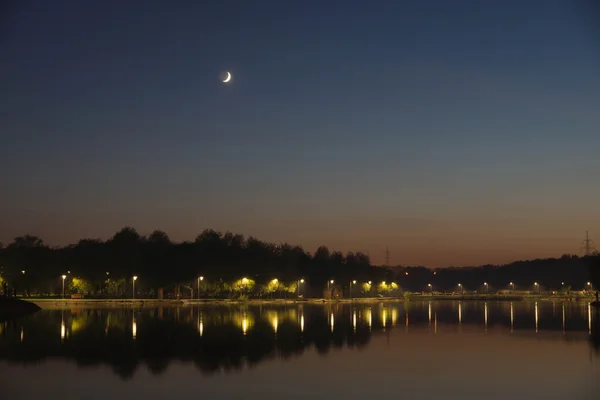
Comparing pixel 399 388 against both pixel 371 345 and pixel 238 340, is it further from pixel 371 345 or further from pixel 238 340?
pixel 238 340

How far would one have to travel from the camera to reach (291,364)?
32219 millimetres

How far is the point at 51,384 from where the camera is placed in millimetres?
25688

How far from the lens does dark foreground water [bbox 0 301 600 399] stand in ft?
82.2

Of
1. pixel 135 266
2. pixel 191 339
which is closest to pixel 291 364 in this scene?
pixel 191 339

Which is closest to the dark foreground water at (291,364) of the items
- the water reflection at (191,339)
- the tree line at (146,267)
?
the water reflection at (191,339)

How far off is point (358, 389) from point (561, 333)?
3128 centimetres

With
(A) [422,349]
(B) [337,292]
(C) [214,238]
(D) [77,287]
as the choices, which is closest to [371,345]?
(A) [422,349]

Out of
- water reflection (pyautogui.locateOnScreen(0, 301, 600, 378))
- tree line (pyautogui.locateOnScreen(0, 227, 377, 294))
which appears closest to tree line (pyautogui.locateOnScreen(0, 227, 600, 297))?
tree line (pyautogui.locateOnScreen(0, 227, 377, 294))

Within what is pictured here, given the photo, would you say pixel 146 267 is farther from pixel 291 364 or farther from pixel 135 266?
pixel 291 364

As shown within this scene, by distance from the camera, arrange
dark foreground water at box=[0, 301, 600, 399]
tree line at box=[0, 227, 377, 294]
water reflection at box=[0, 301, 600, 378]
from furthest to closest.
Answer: tree line at box=[0, 227, 377, 294], water reflection at box=[0, 301, 600, 378], dark foreground water at box=[0, 301, 600, 399]

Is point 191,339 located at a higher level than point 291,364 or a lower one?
lower

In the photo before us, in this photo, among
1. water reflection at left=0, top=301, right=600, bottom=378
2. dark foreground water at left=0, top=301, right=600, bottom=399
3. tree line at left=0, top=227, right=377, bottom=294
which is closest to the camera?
dark foreground water at left=0, top=301, right=600, bottom=399

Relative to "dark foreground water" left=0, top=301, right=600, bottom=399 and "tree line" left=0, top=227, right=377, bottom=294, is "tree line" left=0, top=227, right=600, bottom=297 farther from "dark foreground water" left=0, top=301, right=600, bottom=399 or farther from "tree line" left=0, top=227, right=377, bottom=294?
"dark foreground water" left=0, top=301, right=600, bottom=399

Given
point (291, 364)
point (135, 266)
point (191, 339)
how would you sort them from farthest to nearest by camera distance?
point (135, 266), point (191, 339), point (291, 364)
